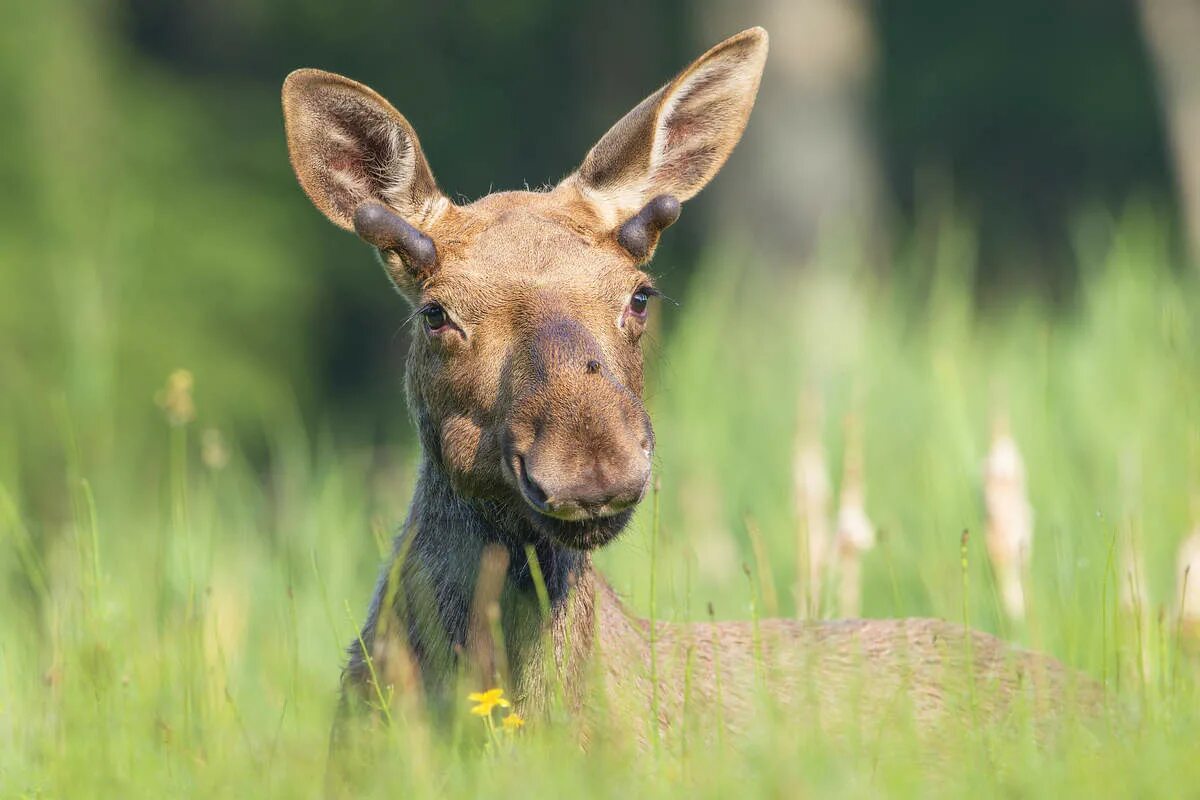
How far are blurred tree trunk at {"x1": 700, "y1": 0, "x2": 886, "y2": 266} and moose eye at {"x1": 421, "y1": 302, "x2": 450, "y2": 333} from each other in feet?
28.4

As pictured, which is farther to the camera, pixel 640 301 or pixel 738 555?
pixel 738 555

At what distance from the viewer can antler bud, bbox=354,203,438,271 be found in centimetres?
457

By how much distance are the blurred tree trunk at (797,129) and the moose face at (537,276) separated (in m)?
7.85

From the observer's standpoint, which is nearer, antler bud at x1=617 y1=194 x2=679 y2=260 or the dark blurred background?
antler bud at x1=617 y1=194 x2=679 y2=260

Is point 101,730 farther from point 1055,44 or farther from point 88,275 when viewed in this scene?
point 1055,44

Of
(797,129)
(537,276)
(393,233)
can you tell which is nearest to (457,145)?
(797,129)

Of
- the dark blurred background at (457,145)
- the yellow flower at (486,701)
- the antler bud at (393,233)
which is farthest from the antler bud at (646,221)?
the dark blurred background at (457,145)

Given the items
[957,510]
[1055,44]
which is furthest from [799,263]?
[1055,44]

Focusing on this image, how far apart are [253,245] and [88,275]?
15524mm

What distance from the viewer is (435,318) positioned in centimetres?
459

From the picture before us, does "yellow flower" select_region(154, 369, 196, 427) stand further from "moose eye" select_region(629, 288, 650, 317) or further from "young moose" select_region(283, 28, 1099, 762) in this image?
"moose eye" select_region(629, 288, 650, 317)

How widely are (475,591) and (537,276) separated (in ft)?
2.87

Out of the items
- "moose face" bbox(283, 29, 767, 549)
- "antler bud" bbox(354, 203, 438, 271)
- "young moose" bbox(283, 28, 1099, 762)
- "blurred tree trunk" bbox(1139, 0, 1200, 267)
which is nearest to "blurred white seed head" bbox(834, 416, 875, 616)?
"young moose" bbox(283, 28, 1099, 762)

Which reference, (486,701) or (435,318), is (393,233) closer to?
(435,318)
